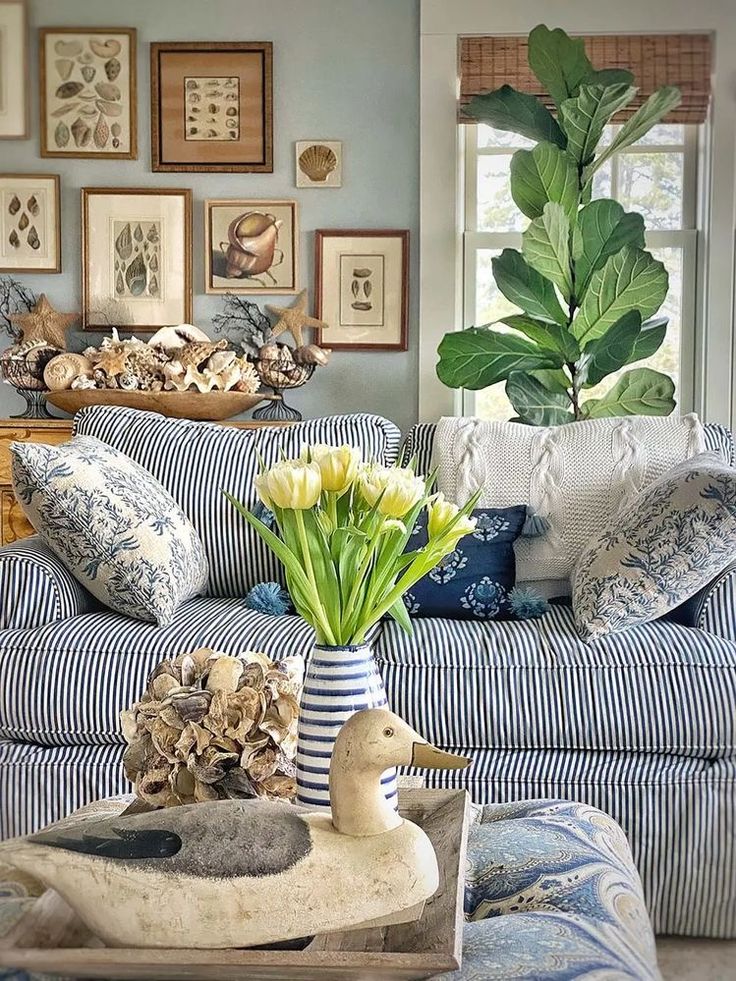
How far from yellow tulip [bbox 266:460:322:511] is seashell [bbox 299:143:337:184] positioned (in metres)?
3.06

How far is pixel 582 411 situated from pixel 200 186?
5.51 ft

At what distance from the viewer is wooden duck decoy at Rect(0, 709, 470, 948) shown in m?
0.95

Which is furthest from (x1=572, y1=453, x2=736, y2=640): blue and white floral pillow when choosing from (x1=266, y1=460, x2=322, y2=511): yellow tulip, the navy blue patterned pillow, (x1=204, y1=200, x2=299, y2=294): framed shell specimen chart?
(x1=204, y1=200, x2=299, y2=294): framed shell specimen chart

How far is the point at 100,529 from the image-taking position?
2291 mm

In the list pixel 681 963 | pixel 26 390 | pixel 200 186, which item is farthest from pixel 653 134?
pixel 681 963

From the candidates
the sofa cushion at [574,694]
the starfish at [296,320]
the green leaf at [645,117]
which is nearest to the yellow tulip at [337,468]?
the sofa cushion at [574,694]

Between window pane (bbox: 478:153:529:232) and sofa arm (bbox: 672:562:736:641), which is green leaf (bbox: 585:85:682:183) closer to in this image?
window pane (bbox: 478:153:529:232)

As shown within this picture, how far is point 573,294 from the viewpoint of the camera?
142 inches

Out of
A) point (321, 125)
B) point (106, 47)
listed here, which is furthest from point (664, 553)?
point (106, 47)

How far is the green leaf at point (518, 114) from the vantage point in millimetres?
3643

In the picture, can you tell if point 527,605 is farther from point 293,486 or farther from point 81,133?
point 81,133

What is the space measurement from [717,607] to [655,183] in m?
2.34

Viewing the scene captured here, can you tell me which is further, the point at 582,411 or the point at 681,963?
the point at 582,411

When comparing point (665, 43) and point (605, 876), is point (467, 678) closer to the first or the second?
point (605, 876)
